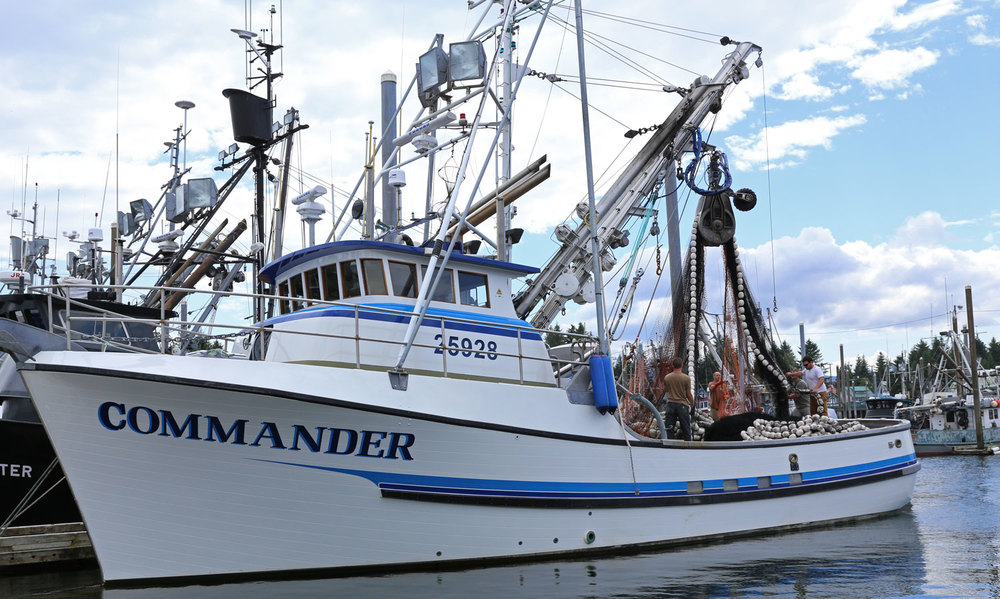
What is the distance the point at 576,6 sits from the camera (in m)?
10.6

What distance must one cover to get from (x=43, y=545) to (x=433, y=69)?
7979 mm

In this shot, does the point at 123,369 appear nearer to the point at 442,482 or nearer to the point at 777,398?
the point at 442,482

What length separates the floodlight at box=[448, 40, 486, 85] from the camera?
10719mm

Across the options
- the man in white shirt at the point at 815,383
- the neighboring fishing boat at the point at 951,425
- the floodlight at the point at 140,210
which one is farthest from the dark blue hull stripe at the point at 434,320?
the neighboring fishing boat at the point at 951,425

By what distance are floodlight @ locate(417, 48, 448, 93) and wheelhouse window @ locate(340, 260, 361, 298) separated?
2.76 m

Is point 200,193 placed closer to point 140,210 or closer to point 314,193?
point 140,210

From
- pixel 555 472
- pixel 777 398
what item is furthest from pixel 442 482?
pixel 777 398

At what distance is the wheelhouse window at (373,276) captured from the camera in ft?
32.1

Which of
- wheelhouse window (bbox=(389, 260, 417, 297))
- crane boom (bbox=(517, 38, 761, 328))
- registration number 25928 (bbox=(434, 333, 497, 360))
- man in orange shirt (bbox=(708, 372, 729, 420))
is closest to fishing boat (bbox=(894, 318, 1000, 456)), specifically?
crane boom (bbox=(517, 38, 761, 328))

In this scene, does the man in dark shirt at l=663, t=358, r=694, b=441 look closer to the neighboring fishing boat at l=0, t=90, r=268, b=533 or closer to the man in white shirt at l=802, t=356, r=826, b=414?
the man in white shirt at l=802, t=356, r=826, b=414

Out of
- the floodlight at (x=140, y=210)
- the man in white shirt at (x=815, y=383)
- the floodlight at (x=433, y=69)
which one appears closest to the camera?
the floodlight at (x=433, y=69)

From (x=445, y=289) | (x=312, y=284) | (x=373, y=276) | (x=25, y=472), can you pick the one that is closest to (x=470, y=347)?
(x=445, y=289)

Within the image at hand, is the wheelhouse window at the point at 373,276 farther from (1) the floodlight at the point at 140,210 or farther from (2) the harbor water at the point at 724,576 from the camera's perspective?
(1) the floodlight at the point at 140,210

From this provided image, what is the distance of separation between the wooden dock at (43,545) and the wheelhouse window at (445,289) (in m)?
5.60
